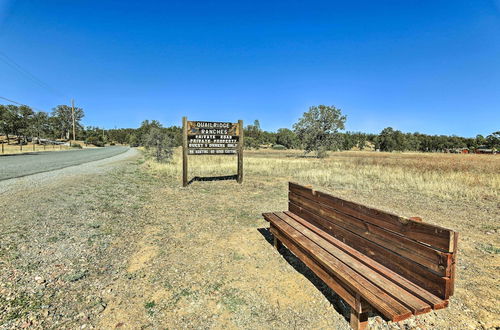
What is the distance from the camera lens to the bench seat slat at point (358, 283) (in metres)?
1.81

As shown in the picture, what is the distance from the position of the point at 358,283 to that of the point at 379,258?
573 mm

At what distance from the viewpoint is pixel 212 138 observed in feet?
35.8

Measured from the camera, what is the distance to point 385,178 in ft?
40.7

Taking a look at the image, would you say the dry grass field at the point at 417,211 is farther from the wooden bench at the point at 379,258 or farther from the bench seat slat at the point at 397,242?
the bench seat slat at the point at 397,242

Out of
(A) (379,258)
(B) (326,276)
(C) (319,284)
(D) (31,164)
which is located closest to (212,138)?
(C) (319,284)

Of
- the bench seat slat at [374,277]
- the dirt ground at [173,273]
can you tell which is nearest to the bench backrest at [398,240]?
the bench seat slat at [374,277]

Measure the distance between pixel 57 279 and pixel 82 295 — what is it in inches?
22.7

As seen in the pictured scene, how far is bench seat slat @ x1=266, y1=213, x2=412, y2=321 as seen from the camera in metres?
1.81

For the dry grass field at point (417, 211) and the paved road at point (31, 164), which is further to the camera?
the paved road at point (31, 164)

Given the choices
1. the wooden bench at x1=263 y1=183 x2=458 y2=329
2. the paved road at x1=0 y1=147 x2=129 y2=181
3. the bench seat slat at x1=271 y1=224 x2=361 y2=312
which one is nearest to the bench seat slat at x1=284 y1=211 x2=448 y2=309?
the wooden bench at x1=263 y1=183 x2=458 y2=329

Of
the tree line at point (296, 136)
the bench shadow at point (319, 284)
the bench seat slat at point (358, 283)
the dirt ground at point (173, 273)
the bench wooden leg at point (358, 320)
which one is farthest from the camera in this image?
the tree line at point (296, 136)

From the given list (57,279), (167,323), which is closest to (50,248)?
(57,279)

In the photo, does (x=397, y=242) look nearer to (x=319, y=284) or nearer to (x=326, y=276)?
(x=326, y=276)

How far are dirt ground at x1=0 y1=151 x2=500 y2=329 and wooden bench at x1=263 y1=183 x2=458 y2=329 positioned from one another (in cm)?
52
